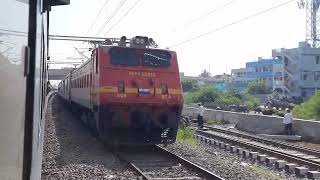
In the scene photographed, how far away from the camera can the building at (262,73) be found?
284 feet

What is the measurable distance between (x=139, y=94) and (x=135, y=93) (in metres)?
0.12

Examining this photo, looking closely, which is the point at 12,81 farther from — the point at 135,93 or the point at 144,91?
the point at 144,91

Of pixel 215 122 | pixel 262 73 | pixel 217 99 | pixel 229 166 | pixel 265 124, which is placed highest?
pixel 262 73

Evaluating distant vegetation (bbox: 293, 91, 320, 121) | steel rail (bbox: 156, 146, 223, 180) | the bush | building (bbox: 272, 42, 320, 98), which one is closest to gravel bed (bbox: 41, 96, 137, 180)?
steel rail (bbox: 156, 146, 223, 180)

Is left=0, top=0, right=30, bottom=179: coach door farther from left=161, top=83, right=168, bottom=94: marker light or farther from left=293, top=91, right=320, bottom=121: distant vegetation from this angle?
left=293, top=91, right=320, bottom=121: distant vegetation

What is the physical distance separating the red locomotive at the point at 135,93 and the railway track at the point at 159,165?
44cm

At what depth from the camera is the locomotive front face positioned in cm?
1201

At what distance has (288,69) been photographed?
81562mm

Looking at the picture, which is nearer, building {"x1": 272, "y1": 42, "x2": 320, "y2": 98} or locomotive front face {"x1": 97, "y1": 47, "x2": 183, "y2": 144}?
locomotive front face {"x1": 97, "y1": 47, "x2": 183, "y2": 144}

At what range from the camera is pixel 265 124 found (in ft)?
74.4

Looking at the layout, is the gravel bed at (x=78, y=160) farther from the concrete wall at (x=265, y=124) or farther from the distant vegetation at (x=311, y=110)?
the distant vegetation at (x=311, y=110)

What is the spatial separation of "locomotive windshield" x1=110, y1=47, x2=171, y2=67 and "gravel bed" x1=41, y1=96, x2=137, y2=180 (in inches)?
103

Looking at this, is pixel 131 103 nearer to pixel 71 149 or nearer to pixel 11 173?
pixel 71 149

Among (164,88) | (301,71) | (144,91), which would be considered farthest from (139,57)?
(301,71)
